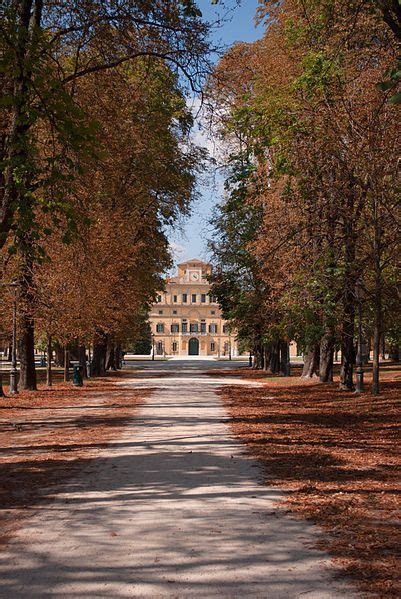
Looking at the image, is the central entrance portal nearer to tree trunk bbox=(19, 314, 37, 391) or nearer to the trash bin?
the trash bin

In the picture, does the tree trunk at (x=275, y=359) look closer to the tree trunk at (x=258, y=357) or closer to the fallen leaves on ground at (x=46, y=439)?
the tree trunk at (x=258, y=357)

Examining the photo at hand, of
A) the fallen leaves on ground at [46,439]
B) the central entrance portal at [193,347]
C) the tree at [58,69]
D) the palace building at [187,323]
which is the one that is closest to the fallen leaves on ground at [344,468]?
the fallen leaves on ground at [46,439]

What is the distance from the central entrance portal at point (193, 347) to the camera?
135m

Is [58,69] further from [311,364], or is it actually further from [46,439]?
[311,364]

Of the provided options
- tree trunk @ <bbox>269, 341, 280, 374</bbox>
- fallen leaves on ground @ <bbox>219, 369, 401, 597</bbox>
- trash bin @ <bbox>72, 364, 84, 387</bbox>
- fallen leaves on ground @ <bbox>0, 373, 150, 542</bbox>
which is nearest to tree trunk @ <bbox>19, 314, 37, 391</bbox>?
fallen leaves on ground @ <bbox>0, 373, 150, 542</bbox>

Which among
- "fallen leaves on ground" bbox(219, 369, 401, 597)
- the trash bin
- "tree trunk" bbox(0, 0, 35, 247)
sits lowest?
"fallen leaves on ground" bbox(219, 369, 401, 597)

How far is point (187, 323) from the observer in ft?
445

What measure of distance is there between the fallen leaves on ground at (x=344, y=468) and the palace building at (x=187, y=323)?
372ft

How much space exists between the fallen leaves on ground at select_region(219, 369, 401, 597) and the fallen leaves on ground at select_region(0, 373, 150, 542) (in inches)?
102

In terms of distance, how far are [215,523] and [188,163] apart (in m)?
27.3

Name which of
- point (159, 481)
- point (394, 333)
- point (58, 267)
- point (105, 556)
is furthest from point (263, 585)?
point (394, 333)

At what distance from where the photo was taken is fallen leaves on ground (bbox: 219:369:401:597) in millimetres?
5422

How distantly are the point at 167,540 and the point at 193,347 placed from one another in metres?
129

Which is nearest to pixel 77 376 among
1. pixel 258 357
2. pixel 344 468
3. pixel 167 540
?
pixel 344 468
